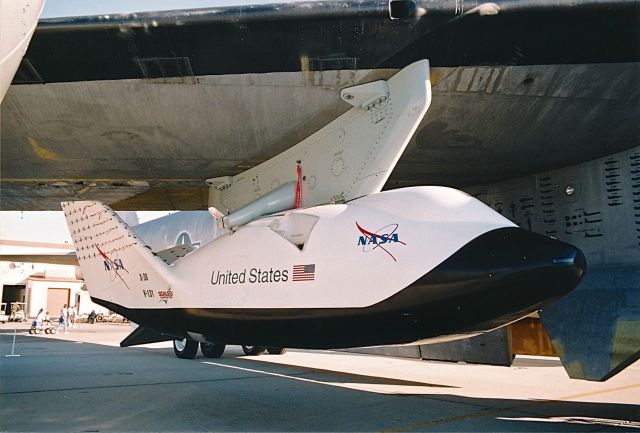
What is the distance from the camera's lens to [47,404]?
6078 millimetres

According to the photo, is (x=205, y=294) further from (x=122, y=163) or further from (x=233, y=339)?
(x=122, y=163)

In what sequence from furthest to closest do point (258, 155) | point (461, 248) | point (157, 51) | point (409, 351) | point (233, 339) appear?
point (409, 351) → point (258, 155) → point (233, 339) → point (157, 51) → point (461, 248)

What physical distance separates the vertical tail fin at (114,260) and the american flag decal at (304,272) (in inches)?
67.6

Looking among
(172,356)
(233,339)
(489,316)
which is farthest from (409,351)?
(172,356)

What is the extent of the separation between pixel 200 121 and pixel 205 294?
67.6 inches

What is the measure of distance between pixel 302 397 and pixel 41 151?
Answer: 4.38 metres

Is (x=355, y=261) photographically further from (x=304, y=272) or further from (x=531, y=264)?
(x=531, y=264)

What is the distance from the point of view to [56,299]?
39.5 m

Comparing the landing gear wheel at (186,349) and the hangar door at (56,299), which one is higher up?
the hangar door at (56,299)

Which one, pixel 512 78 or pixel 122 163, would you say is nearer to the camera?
pixel 512 78

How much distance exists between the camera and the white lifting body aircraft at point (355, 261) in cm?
381

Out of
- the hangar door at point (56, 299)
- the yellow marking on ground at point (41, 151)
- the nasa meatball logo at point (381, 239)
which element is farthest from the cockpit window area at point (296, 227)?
the hangar door at point (56, 299)

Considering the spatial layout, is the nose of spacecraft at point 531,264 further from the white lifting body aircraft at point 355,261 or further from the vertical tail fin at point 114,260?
the vertical tail fin at point 114,260

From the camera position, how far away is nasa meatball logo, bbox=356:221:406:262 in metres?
4.02
